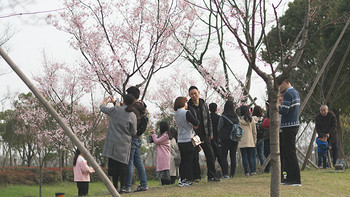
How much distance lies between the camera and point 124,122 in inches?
260

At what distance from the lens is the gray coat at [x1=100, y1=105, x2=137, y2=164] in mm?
6531

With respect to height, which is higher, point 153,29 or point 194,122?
point 153,29

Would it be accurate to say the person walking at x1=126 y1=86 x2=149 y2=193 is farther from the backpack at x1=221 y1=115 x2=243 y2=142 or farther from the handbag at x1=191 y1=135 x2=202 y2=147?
the backpack at x1=221 y1=115 x2=243 y2=142

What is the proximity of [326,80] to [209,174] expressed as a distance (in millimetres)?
16075

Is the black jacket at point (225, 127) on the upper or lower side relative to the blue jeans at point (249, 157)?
upper

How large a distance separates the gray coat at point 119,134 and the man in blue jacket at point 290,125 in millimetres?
2469

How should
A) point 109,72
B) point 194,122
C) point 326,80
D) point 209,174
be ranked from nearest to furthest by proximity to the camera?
1. point 194,122
2. point 209,174
3. point 109,72
4. point 326,80

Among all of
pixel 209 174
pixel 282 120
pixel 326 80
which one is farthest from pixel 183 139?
pixel 326 80

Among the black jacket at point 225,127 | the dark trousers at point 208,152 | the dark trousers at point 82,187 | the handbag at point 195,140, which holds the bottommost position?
the dark trousers at point 82,187

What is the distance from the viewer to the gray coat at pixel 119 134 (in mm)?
6531

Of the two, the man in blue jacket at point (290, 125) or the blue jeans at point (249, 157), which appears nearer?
the man in blue jacket at point (290, 125)

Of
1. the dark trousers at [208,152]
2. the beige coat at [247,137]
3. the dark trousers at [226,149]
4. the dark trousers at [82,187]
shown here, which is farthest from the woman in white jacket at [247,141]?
the dark trousers at [82,187]

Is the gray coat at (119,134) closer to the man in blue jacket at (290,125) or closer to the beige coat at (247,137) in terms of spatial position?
the man in blue jacket at (290,125)

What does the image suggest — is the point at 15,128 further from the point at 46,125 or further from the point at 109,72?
the point at 109,72
